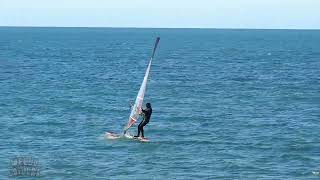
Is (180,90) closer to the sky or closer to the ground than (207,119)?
closer to the sky

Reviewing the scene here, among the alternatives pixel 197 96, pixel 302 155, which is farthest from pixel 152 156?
pixel 197 96

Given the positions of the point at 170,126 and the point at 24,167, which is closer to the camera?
the point at 24,167

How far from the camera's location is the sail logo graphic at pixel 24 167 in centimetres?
3406

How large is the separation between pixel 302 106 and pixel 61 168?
108ft

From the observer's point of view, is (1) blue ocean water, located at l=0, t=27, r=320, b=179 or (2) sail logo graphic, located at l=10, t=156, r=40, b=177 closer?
(2) sail logo graphic, located at l=10, t=156, r=40, b=177

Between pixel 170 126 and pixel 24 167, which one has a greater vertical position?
pixel 170 126

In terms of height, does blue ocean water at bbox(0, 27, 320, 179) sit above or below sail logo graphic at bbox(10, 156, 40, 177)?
above

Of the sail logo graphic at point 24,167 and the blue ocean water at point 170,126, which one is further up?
the blue ocean water at point 170,126

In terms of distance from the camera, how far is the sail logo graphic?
3406 cm

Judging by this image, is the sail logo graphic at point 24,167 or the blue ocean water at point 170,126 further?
the blue ocean water at point 170,126

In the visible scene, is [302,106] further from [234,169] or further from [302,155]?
[234,169]

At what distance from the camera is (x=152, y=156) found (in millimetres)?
39812

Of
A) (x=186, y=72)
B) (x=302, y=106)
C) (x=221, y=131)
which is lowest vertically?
(x=221, y=131)

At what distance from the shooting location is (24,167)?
114 feet
